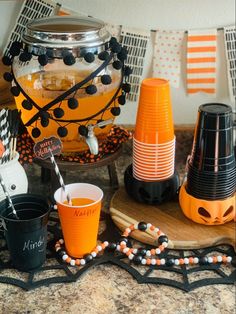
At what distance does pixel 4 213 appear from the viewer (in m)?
0.93

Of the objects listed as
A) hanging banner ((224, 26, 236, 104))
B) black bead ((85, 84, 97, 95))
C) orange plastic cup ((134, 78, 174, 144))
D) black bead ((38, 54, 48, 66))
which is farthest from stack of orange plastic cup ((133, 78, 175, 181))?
hanging banner ((224, 26, 236, 104))

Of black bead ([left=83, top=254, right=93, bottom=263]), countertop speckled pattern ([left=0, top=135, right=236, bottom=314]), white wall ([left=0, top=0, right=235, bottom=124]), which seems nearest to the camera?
countertop speckled pattern ([left=0, top=135, right=236, bottom=314])

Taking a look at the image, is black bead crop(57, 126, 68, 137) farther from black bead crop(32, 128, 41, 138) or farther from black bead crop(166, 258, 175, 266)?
black bead crop(166, 258, 175, 266)

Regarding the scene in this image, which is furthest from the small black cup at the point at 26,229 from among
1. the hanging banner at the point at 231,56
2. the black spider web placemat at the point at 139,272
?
the hanging banner at the point at 231,56

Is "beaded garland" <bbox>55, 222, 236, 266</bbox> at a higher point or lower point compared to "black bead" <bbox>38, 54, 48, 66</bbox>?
lower

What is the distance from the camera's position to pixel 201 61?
1.30 m

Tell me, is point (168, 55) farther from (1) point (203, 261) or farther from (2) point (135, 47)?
(1) point (203, 261)

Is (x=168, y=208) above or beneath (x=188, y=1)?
beneath

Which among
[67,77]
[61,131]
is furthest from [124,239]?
[67,77]

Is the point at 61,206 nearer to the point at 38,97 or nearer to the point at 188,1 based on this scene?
the point at 38,97

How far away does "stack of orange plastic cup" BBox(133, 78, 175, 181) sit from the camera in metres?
1.04

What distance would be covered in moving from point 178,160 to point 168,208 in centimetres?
27

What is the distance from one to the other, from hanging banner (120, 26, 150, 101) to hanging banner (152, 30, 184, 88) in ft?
0.10

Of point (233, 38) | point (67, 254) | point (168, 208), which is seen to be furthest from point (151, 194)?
point (233, 38)
